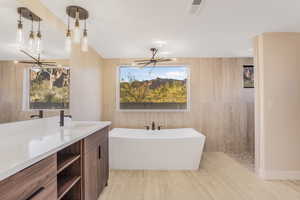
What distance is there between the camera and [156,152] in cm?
301

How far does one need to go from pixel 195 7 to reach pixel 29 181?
2.14 metres

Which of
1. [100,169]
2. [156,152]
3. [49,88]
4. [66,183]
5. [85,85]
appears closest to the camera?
[66,183]

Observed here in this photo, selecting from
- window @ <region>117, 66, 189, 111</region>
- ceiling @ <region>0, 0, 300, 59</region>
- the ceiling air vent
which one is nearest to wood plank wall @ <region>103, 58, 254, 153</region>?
window @ <region>117, 66, 189, 111</region>

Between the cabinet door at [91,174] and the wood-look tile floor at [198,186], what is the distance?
341 millimetres

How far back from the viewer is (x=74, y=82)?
263cm

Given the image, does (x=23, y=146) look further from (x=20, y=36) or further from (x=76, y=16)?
(x=76, y=16)

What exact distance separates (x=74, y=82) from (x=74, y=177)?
1.49 meters

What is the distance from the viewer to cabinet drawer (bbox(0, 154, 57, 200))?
80 cm

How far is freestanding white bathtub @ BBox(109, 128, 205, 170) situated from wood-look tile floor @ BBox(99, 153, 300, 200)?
0.12 meters

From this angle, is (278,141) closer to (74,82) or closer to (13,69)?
(74,82)

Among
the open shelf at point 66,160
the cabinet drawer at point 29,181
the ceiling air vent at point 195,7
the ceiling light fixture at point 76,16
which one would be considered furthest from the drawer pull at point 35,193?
the ceiling air vent at point 195,7

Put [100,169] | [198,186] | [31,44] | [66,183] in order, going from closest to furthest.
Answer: [66,183]
[31,44]
[100,169]
[198,186]

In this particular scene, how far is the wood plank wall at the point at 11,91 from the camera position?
150 centimetres

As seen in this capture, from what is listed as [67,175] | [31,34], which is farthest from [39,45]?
[67,175]
